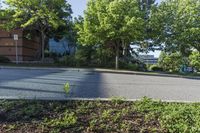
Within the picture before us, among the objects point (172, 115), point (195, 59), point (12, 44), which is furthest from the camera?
point (12, 44)

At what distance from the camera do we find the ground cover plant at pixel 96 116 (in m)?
4.65

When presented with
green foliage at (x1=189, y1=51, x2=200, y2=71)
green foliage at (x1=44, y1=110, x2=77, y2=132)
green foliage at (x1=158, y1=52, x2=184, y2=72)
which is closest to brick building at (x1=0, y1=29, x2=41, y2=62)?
green foliage at (x1=158, y1=52, x2=184, y2=72)

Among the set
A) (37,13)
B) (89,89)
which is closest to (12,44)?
(37,13)

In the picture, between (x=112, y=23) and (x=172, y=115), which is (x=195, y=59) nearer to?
(x=112, y=23)

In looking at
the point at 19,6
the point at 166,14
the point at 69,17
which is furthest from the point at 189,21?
the point at 19,6

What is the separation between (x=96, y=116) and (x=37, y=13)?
89.9 feet

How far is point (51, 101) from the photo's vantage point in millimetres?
6125

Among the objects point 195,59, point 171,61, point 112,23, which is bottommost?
point 171,61

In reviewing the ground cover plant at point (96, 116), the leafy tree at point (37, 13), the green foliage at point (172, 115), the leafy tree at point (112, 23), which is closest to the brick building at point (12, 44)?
the leafy tree at point (37, 13)

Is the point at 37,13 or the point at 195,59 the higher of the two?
the point at 37,13

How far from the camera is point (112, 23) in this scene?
2745cm

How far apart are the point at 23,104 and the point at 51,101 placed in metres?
0.58

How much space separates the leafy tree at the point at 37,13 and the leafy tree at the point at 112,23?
3583mm

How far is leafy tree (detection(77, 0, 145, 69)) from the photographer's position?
1064 inches
